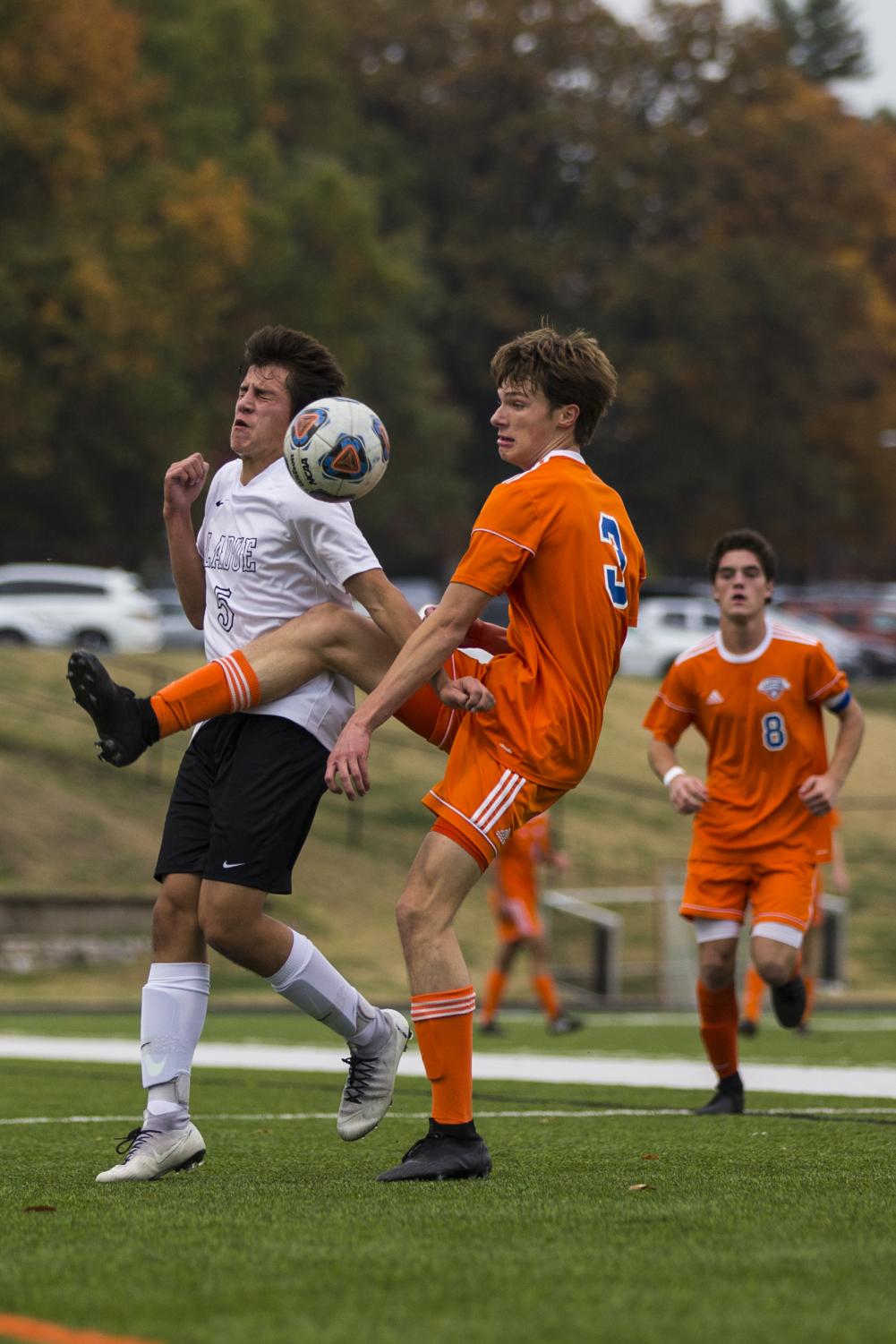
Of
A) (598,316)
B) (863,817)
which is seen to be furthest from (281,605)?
(598,316)

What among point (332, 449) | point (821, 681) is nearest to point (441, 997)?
point (332, 449)

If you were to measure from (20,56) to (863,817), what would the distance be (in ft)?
56.7

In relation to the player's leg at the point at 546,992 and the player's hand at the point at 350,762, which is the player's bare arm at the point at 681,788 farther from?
the player's leg at the point at 546,992

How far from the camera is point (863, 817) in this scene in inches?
1235

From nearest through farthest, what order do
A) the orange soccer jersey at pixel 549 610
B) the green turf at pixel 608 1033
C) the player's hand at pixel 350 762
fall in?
1. the player's hand at pixel 350 762
2. the orange soccer jersey at pixel 549 610
3. the green turf at pixel 608 1033

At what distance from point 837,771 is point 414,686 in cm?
317

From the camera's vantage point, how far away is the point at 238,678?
19.6 ft

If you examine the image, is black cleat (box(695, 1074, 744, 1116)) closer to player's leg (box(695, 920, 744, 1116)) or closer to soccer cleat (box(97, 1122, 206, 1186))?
player's leg (box(695, 920, 744, 1116))

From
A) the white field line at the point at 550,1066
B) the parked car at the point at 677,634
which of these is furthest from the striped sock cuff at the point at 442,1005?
the parked car at the point at 677,634


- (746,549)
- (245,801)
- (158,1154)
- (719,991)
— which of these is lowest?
(158,1154)

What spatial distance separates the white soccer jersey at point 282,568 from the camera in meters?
A: 6.05

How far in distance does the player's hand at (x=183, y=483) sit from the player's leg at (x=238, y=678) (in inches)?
22.4

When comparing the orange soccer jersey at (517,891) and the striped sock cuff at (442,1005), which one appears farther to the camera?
the orange soccer jersey at (517,891)

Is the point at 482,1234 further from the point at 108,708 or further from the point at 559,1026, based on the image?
the point at 559,1026
